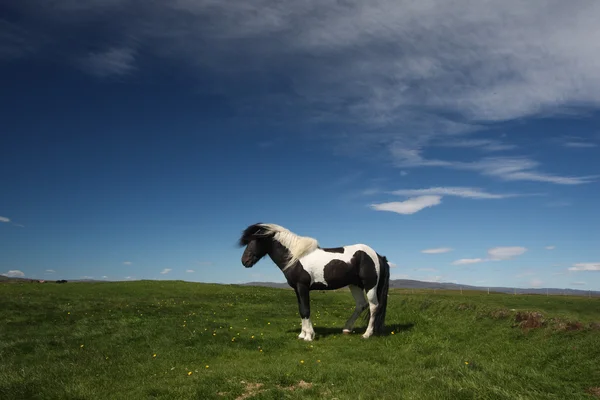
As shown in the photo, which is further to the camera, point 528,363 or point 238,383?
point 528,363

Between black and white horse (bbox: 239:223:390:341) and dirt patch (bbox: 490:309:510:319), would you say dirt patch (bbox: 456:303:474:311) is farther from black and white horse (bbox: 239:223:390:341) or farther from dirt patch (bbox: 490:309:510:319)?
black and white horse (bbox: 239:223:390:341)

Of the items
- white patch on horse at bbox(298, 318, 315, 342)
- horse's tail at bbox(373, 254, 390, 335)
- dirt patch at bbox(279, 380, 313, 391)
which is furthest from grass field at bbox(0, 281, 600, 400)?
horse's tail at bbox(373, 254, 390, 335)

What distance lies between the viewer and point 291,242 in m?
16.5

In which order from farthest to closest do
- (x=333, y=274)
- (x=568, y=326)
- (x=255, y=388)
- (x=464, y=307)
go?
1. (x=464, y=307)
2. (x=333, y=274)
3. (x=568, y=326)
4. (x=255, y=388)

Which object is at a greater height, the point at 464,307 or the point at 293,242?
the point at 293,242

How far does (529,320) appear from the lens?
14.6m

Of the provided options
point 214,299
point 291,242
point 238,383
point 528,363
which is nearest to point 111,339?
point 291,242

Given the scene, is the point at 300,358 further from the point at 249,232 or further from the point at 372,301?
the point at 249,232

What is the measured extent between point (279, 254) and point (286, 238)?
672 millimetres

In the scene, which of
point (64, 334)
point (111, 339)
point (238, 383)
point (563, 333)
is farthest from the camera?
point (64, 334)

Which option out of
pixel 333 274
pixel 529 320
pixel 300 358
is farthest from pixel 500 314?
pixel 300 358

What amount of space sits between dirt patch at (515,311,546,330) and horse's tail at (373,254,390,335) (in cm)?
459

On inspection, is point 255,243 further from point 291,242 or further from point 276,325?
point 276,325

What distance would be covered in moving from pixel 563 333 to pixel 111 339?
52.5 feet
